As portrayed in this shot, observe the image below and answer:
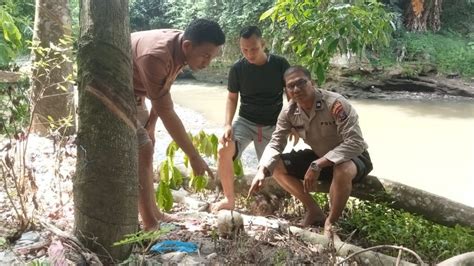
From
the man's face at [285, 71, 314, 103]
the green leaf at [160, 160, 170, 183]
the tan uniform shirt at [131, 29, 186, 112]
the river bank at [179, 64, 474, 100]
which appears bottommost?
the river bank at [179, 64, 474, 100]

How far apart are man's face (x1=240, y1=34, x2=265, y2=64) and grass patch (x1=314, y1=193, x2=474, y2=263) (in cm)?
139

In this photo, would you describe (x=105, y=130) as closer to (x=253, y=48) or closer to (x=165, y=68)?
(x=165, y=68)

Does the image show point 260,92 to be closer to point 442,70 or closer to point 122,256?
point 122,256

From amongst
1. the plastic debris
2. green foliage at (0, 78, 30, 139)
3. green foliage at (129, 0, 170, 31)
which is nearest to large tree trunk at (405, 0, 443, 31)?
green foliage at (129, 0, 170, 31)

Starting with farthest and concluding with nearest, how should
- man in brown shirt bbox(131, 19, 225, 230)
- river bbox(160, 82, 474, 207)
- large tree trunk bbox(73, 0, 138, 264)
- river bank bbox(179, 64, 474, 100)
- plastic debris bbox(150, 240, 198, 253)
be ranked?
river bank bbox(179, 64, 474, 100) → river bbox(160, 82, 474, 207) → man in brown shirt bbox(131, 19, 225, 230) → plastic debris bbox(150, 240, 198, 253) → large tree trunk bbox(73, 0, 138, 264)

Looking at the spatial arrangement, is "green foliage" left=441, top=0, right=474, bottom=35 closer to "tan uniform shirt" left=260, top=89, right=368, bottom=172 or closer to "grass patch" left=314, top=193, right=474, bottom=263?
"grass patch" left=314, top=193, right=474, bottom=263

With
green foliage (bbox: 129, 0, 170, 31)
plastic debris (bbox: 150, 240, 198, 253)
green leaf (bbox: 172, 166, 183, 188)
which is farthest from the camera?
green foliage (bbox: 129, 0, 170, 31)

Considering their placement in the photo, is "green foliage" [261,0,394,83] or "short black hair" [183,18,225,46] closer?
"short black hair" [183,18,225,46]

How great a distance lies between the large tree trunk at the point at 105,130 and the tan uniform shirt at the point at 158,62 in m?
0.38

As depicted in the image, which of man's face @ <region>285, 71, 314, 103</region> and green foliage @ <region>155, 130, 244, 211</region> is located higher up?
man's face @ <region>285, 71, 314, 103</region>

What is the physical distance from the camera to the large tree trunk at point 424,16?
52.8 feet

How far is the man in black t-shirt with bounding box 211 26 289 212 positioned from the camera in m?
3.75

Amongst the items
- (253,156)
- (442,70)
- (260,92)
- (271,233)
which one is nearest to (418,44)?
(442,70)

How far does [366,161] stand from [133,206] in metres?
1.79
